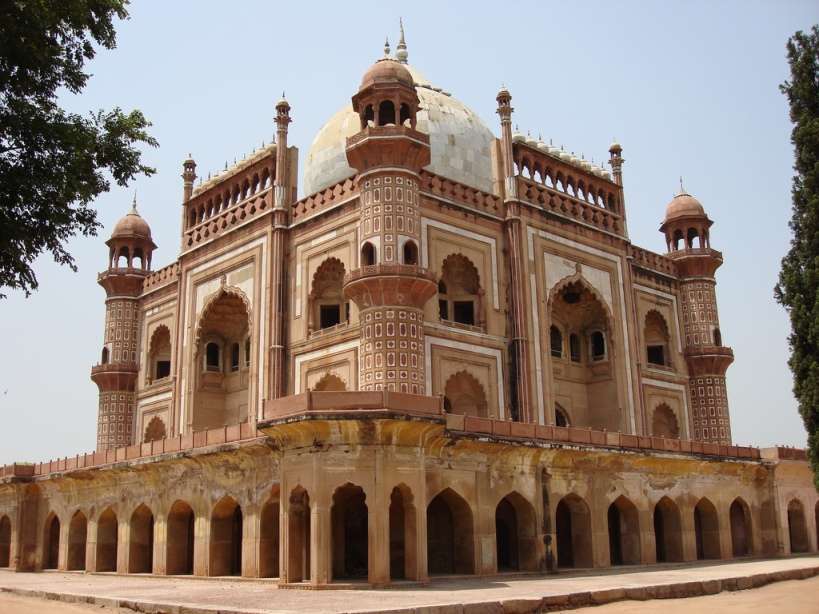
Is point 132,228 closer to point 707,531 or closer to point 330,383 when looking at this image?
point 330,383

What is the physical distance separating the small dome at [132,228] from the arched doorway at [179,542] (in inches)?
539

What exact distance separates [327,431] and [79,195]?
591cm

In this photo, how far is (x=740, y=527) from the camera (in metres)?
23.7

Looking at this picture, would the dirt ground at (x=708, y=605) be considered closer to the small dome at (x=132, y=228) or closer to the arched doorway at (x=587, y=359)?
the arched doorway at (x=587, y=359)

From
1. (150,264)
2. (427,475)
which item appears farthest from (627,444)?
(150,264)

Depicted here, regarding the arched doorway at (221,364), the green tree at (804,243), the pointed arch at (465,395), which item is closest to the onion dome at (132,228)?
the arched doorway at (221,364)

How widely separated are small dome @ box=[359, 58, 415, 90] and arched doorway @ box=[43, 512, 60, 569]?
13.9 metres

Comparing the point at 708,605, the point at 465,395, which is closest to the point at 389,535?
the point at 708,605

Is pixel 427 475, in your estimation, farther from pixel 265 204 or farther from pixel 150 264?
pixel 150 264

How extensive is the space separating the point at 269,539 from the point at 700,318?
17.6 m

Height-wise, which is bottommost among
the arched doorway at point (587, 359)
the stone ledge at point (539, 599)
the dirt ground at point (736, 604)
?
the dirt ground at point (736, 604)

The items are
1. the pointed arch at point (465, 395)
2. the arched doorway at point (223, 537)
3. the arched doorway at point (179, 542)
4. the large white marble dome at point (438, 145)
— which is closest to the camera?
the arched doorway at point (223, 537)

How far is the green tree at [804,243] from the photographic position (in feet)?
47.9

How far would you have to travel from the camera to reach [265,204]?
83.3 ft
